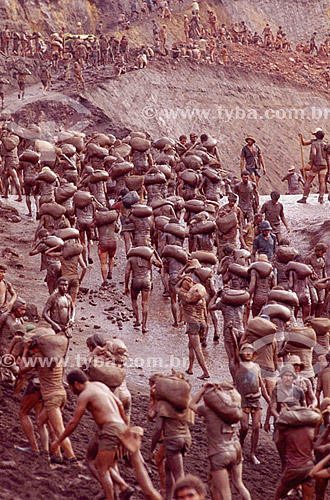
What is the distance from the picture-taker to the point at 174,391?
391 inches

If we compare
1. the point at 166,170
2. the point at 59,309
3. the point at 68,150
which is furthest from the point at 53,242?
the point at 68,150

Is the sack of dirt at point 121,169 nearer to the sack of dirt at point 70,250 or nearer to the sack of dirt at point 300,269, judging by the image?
the sack of dirt at point 70,250

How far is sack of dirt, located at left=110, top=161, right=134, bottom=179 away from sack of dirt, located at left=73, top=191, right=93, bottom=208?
1997 millimetres

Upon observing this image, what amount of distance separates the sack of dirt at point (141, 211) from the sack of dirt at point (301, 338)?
17.2ft

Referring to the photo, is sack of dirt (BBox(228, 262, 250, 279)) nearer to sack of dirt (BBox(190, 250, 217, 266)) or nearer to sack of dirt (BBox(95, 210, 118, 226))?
sack of dirt (BBox(190, 250, 217, 266))

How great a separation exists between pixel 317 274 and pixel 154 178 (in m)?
4.54

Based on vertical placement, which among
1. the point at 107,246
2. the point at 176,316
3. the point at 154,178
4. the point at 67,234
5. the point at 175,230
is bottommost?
the point at 176,316

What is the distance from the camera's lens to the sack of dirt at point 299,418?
9836mm

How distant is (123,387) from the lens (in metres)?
10.7

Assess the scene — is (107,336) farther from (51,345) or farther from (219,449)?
(219,449)

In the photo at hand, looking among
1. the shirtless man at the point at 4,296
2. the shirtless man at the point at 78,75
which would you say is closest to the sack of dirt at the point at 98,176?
the shirtless man at the point at 4,296

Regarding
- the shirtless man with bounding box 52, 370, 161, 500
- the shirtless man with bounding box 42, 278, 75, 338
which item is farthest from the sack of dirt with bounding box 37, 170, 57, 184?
the shirtless man with bounding box 52, 370, 161, 500

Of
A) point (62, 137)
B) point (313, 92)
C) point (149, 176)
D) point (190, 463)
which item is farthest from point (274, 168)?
point (190, 463)

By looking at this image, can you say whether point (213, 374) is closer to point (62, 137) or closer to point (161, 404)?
point (161, 404)
